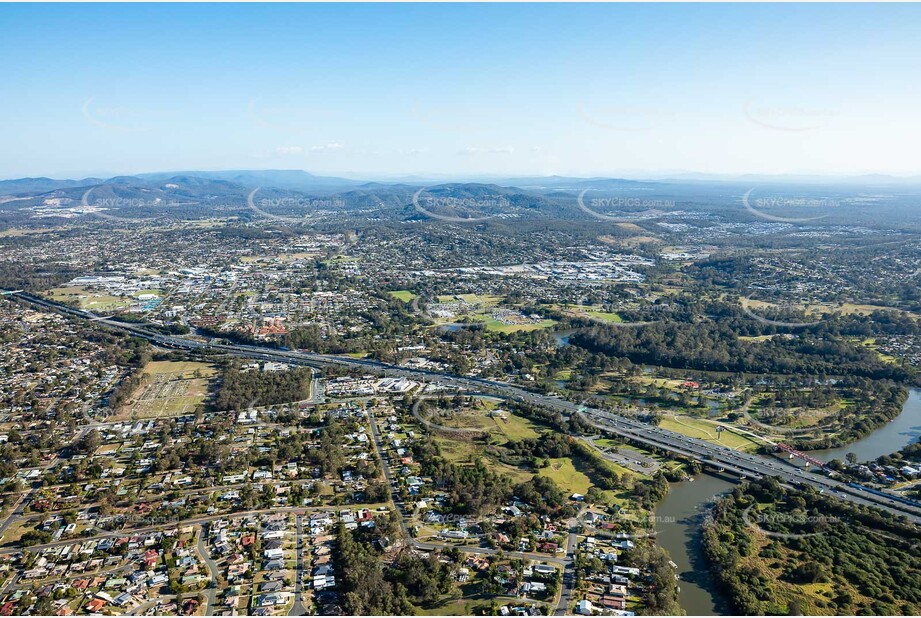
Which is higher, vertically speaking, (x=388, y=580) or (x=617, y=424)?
(x=617, y=424)

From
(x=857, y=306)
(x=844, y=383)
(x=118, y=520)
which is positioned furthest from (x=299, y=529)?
(x=857, y=306)

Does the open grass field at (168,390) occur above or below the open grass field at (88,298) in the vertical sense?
below

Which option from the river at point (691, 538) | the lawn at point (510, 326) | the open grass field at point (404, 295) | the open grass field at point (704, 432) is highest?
the open grass field at point (404, 295)

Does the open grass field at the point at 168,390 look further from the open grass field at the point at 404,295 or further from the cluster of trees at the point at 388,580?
the open grass field at the point at 404,295

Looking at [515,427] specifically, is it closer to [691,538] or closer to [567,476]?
[567,476]

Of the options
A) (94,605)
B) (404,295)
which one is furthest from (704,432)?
(404,295)

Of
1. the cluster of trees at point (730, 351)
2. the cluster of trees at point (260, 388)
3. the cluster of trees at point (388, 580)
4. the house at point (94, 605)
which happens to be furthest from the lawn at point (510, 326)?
the house at point (94, 605)
